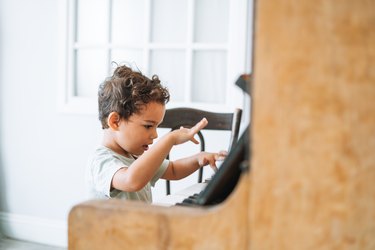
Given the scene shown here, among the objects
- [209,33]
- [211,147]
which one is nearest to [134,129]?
[211,147]

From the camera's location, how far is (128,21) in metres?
2.48

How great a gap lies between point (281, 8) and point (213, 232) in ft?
0.74

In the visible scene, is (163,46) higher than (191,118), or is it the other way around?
(163,46)

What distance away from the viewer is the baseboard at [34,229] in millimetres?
2768

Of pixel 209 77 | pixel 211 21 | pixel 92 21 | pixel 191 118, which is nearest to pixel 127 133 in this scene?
pixel 191 118

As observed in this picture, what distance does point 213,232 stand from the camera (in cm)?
42

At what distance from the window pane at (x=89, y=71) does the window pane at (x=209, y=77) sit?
61 centimetres

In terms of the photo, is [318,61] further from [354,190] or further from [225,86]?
[225,86]

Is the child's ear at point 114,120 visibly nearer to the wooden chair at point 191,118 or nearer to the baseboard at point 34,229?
the wooden chair at point 191,118

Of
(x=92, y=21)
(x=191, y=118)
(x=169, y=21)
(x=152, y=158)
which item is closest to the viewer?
(x=152, y=158)

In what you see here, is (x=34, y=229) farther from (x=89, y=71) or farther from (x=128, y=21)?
(x=128, y=21)

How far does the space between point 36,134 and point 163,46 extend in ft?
3.57

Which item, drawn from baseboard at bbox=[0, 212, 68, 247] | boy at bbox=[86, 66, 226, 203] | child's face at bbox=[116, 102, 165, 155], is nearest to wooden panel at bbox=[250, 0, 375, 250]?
boy at bbox=[86, 66, 226, 203]

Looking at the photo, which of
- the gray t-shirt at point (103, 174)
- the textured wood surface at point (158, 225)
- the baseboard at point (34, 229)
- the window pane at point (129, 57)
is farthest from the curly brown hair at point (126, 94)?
the baseboard at point (34, 229)
